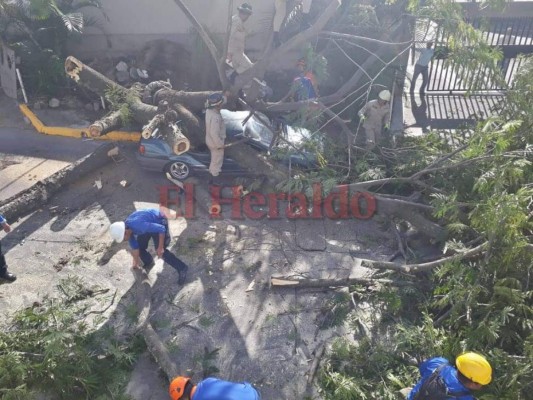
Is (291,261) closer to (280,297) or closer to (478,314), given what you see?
(280,297)

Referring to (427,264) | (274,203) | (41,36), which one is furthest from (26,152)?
(427,264)

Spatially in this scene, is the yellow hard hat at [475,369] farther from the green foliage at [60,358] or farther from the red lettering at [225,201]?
the red lettering at [225,201]

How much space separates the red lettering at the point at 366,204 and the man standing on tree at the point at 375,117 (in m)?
1.40

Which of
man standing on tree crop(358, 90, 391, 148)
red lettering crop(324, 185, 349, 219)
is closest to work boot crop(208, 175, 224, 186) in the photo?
red lettering crop(324, 185, 349, 219)

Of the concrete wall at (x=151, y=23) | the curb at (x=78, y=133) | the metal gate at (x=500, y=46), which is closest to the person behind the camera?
the metal gate at (x=500, y=46)

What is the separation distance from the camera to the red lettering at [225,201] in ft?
26.1

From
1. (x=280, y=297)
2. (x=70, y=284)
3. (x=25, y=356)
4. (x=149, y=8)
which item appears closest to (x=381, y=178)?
(x=280, y=297)

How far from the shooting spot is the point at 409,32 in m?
9.98

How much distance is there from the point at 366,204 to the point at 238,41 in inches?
165

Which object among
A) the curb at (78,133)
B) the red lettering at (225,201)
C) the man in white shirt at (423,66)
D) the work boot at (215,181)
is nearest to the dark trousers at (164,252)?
the red lettering at (225,201)

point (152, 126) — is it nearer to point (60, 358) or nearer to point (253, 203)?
point (253, 203)

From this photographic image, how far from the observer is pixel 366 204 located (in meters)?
7.51

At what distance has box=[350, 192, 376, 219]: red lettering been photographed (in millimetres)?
7387

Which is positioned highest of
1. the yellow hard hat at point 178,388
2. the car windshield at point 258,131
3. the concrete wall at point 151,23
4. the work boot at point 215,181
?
the concrete wall at point 151,23
